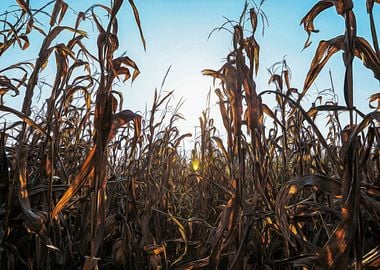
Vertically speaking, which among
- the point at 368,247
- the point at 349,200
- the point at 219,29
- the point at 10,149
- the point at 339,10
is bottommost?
the point at 368,247

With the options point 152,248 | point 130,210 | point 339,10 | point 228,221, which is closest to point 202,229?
point 130,210

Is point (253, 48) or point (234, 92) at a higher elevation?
point (253, 48)

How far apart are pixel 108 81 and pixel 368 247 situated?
0.93 meters

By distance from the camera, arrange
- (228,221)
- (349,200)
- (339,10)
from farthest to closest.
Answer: (228,221)
(339,10)
(349,200)

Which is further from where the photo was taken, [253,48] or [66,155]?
Result: [66,155]

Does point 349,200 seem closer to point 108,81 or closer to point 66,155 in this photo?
point 108,81

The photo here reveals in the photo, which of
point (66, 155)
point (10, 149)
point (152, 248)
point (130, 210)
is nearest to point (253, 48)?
point (152, 248)

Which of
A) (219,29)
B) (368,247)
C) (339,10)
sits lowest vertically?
(368,247)

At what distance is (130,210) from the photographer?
154cm

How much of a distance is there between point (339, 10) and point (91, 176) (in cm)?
61

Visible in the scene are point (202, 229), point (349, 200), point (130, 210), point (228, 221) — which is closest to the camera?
point (349, 200)

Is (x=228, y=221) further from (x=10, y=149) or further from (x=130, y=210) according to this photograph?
(x=10, y=149)

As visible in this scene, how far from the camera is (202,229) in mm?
1642

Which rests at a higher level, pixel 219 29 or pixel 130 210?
pixel 219 29
